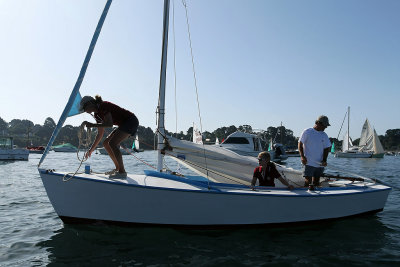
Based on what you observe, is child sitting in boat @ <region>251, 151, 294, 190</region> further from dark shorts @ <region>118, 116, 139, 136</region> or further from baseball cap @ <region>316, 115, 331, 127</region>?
dark shorts @ <region>118, 116, 139, 136</region>

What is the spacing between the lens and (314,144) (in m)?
5.70

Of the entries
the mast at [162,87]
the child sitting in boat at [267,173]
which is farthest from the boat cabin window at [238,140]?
the mast at [162,87]

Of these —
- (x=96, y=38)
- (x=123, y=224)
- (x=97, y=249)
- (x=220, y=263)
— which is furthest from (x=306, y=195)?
(x=96, y=38)

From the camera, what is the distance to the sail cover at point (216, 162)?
5.94 meters

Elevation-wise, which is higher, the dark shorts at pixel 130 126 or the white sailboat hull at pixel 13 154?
the dark shorts at pixel 130 126

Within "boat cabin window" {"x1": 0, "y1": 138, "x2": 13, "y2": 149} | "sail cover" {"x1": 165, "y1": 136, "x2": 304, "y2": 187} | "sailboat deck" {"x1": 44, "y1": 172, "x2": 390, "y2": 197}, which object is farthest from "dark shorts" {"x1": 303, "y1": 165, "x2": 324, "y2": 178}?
"boat cabin window" {"x1": 0, "y1": 138, "x2": 13, "y2": 149}

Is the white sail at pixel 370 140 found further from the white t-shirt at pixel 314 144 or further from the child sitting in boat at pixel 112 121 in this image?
the child sitting in boat at pixel 112 121

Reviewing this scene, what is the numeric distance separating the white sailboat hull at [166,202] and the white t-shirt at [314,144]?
0.76 metres

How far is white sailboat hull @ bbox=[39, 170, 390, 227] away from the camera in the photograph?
4.84 meters

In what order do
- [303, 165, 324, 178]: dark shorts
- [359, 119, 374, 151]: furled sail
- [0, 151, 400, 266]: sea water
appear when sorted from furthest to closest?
[359, 119, 374, 151]: furled sail, [303, 165, 324, 178]: dark shorts, [0, 151, 400, 266]: sea water

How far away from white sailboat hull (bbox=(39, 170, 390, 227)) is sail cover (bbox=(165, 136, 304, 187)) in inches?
30.0

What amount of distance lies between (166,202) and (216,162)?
5.80ft

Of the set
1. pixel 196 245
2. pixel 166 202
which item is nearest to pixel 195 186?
pixel 166 202

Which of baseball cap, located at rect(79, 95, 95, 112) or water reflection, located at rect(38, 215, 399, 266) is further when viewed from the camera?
baseball cap, located at rect(79, 95, 95, 112)
